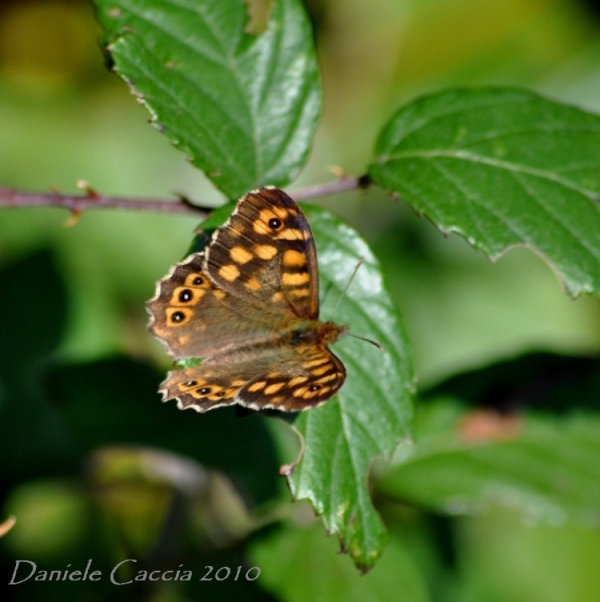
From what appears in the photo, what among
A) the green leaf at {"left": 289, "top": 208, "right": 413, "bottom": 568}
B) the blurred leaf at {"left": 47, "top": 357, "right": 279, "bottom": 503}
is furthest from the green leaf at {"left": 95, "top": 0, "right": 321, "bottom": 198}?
the blurred leaf at {"left": 47, "top": 357, "right": 279, "bottom": 503}

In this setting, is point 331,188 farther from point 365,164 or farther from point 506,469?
point 365,164

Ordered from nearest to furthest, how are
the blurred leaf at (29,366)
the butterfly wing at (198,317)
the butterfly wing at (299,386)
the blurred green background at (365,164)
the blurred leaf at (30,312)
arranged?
the butterfly wing at (299,386) → the butterfly wing at (198,317) → the blurred leaf at (29,366) → the blurred leaf at (30,312) → the blurred green background at (365,164)

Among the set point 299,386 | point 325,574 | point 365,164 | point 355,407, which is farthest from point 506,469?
point 365,164

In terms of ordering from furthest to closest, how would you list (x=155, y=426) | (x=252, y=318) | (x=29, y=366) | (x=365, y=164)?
(x=365, y=164) < (x=29, y=366) < (x=155, y=426) < (x=252, y=318)

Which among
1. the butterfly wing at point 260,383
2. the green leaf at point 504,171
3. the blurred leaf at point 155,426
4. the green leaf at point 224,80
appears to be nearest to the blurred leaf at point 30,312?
the blurred leaf at point 155,426

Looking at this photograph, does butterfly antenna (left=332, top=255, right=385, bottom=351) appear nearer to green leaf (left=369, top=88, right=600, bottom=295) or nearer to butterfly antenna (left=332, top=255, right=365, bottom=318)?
butterfly antenna (left=332, top=255, right=365, bottom=318)

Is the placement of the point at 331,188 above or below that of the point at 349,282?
above

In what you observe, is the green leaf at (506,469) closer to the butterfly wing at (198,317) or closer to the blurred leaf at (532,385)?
the blurred leaf at (532,385)
